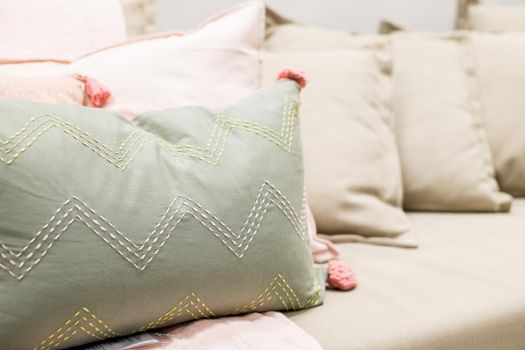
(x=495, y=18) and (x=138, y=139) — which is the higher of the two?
(x=495, y=18)

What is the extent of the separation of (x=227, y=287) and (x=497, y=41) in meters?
1.02

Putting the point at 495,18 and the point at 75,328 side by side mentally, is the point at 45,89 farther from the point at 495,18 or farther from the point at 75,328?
the point at 495,18

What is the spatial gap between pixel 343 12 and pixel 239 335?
48.1 inches

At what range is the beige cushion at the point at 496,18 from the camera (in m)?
1.58

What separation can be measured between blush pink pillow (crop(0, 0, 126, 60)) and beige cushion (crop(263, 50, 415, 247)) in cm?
30

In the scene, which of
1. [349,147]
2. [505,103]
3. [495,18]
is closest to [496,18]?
[495,18]

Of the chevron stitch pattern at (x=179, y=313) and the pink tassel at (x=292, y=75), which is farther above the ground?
the pink tassel at (x=292, y=75)

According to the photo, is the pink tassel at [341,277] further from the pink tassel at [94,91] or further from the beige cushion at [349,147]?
the pink tassel at [94,91]

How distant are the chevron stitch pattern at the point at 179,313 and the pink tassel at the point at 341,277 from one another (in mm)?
73

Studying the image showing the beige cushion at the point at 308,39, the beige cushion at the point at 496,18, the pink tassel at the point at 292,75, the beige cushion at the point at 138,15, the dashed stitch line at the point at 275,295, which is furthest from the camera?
the beige cushion at the point at 496,18

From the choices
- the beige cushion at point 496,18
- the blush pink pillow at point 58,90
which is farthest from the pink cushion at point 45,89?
the beige cushion at point 496,18

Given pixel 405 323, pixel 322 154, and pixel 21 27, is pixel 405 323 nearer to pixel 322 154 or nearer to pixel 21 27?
pixel 322 154

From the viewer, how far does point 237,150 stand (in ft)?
2.33

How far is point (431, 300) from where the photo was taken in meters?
0.82
